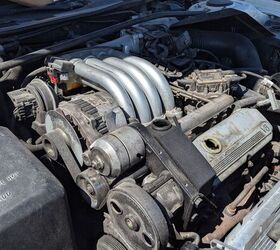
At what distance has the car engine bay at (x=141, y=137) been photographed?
4.94ft

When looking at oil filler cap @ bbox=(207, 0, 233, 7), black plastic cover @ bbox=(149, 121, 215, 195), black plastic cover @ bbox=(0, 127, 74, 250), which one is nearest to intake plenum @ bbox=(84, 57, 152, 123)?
black plastic cover @ bbox=(149, 121, 215, 195)

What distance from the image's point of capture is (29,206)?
4.52 feet

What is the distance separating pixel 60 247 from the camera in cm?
152

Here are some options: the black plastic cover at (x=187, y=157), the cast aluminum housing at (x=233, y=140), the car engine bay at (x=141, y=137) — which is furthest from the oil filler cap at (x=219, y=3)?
the black plastic cover at (x=187, y=157)

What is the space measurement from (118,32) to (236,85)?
89 centimetres

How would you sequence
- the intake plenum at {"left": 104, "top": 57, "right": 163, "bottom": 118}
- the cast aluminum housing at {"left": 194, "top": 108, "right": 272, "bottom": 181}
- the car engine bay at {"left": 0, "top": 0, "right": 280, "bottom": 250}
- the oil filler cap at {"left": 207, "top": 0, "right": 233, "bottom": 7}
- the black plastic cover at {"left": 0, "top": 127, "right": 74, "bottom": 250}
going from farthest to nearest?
the oil filler cap at {"left": 207, "top": 0, "right": 233, "bottom": 7} → the intake plenum at {"left": 104, "top": 57, "right": 163, "bottom": 118} → the cast aluminum housing at {"left": 194, "top": 108, "right": 272, "bottom": 181} → the car engine bay at {"left": 0, "top": 0, "right": 280, "bottom": 250} → the black plastic cover at {"left": 0, "top": 127, "right": 74, "bottom": 250}

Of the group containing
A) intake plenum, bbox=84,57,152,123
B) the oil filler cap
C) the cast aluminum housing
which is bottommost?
the cast aluminum housing

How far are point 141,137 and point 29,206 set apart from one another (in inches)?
22.1

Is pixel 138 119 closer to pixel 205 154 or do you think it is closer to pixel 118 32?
pixel 205 154

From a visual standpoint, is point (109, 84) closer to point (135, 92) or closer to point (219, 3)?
point (135, 92)

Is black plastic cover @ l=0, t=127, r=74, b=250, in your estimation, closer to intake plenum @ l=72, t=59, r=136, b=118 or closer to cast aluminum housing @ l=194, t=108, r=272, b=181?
intake plenum @ l=72, t=59, r=136, b=118

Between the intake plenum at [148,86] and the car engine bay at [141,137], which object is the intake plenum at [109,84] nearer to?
the car engine bay at [141,137]

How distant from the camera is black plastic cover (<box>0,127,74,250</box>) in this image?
4.39 feet

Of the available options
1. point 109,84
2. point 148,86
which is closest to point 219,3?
point 148,86
